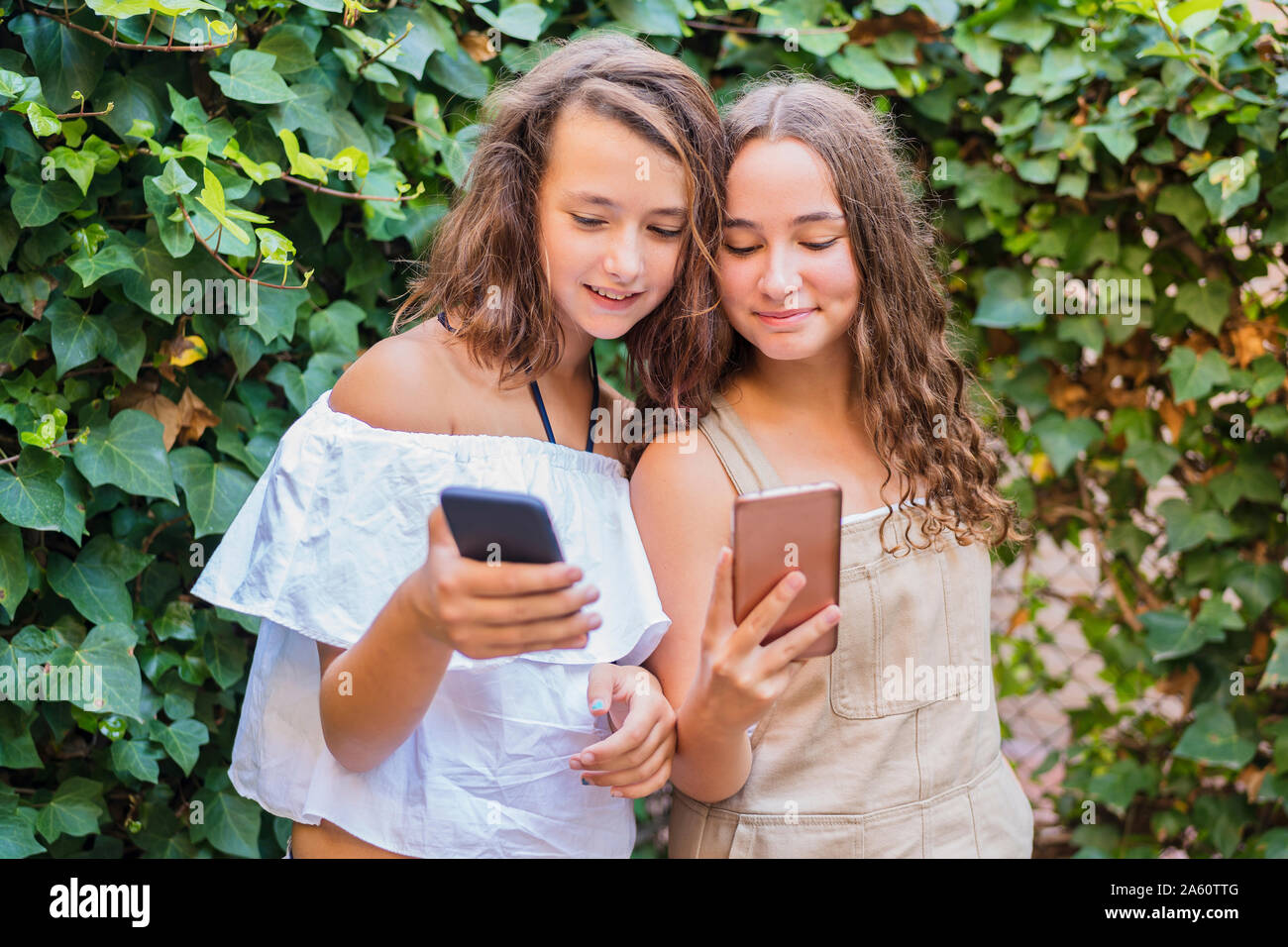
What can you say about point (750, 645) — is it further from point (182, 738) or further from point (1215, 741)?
point (1215, 741)

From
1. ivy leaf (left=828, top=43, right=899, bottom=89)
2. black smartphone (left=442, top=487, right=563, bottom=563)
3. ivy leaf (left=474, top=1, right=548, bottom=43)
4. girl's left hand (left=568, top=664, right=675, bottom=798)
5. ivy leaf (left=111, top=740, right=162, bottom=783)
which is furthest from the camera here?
ivy leaf (left=828, top=43, right=899, bottom=89)

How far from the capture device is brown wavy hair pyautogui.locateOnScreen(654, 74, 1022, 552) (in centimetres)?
156

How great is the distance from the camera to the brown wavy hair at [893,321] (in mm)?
1559

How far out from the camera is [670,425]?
1.58 m

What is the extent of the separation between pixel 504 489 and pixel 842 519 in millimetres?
518

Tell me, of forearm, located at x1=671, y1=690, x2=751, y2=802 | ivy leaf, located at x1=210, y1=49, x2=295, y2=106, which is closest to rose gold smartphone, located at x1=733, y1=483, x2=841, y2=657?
forearm, located at x1=671, y1=690, x2=751, y2=802

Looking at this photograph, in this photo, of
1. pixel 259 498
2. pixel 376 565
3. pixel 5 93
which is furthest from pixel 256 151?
pixel 376 565

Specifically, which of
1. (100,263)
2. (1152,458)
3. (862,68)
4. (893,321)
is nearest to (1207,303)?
(1152,458)

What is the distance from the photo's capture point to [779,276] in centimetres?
150

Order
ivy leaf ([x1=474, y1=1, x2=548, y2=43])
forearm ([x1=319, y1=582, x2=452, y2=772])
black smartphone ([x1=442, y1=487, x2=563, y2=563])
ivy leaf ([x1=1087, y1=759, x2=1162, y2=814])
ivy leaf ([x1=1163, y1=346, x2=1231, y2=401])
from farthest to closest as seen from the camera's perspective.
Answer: ivy leaf ([x1=1087, y1=759, x2=1162, y2=814]) → ivy leaf ([x1=1163, y1=346, x2=1231, y2=401]) → ivy leaf ([x1=474, y1=1, x2=548, y2=43]) → forearm ([x1=319, y1=582, x2=452, y2=772]) → black smartphone ([x1=442, y1=487, x2=563, y2=563])

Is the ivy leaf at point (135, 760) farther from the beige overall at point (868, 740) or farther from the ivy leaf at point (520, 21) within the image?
the ivy leaf at point (520, 21)

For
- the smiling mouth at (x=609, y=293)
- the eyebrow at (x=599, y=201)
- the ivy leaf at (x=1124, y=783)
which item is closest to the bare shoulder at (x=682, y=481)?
the smiling mouth at (x=609, y=293)

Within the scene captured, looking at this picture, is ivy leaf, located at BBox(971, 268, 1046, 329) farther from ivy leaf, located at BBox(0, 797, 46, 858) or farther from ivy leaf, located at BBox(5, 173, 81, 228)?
ivy leaf, located at BBox(0, 797, 46, 858)

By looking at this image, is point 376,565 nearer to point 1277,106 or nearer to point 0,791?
point 0,791
